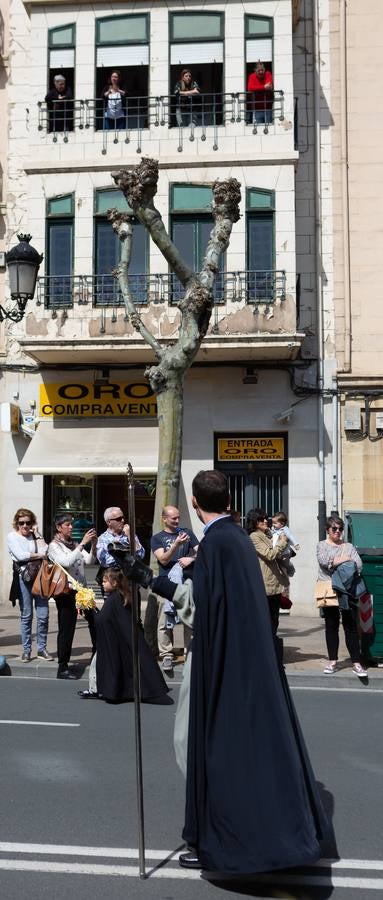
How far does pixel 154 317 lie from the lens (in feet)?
53.9

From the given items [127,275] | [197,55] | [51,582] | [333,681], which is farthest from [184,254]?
[333,681]

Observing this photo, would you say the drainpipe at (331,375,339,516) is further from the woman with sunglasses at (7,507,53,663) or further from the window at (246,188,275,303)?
the woman with sunglasses at (7,507,53,663)

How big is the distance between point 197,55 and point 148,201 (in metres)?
7.02

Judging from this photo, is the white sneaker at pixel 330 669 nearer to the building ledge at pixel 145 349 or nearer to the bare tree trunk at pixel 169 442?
the bare tree trunk at pixel 169 442

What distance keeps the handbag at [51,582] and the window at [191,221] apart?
747cm

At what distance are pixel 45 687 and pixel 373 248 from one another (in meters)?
11.1

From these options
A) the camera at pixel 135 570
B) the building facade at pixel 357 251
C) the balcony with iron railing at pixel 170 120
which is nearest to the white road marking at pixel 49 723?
the camera at pixel 135 570

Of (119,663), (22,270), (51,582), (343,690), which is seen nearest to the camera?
(119,663)

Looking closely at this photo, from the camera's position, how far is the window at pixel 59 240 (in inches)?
669

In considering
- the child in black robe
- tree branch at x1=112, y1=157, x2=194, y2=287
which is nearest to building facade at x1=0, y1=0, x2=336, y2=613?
tree branch at x1=112, y1=157, x2=194, y2=287

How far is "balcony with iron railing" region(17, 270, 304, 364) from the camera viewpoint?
1614 cm

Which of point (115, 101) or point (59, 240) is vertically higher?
point (115, 101)

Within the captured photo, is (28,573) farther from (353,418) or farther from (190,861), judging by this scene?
(353,418)

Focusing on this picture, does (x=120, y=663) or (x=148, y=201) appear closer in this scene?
(x=120, y=663)
